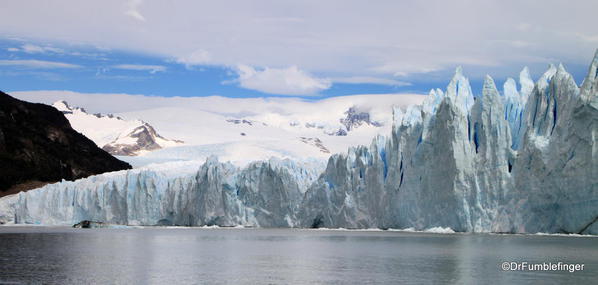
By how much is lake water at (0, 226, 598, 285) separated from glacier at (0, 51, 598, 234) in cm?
453

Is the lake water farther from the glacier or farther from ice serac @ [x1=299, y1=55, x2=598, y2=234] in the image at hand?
the glacier

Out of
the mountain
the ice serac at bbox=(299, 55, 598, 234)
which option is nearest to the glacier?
the ice serac at bbox=(299, 55, 598, 234)

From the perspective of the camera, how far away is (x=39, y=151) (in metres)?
122

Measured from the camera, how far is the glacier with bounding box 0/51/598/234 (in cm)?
4353

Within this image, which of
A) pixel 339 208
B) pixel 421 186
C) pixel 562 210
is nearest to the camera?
pixel 562 210

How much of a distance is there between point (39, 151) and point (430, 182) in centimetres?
8780

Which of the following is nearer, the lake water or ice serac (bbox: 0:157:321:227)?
the lake water

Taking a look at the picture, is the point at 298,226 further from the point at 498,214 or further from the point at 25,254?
the point at 25,254

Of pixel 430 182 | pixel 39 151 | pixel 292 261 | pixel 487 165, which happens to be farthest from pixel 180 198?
pixel 39 151

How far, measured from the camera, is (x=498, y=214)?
47.3 m

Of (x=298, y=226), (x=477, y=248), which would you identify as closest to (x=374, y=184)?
(x=298, y=226)

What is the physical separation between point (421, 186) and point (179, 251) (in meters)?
20.5

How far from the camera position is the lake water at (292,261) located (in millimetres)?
24969

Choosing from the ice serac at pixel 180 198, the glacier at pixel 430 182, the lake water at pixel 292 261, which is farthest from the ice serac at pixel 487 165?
the ice serac at pixel 180 198
